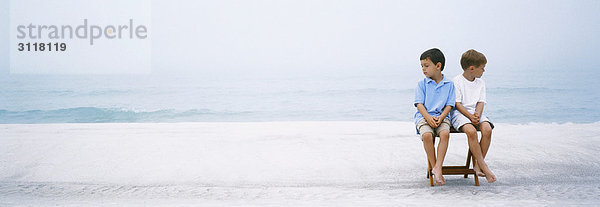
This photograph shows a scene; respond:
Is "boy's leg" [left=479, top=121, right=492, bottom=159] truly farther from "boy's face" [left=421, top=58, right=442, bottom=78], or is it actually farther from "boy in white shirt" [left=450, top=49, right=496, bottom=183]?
"boy's face" [left=421, top=58, right=442, bottom=78]

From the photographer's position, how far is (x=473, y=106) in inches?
132

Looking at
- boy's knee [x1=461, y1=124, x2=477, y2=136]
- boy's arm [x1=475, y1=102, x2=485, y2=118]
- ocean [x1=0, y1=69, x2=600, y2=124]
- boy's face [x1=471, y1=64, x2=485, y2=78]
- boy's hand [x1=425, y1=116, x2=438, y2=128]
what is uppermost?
boy's face [x1=471, y1=64, x2=485, y2=78]

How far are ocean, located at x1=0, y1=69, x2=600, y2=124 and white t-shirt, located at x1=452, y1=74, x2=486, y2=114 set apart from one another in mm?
11698

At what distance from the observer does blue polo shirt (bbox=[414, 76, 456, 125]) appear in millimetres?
3312

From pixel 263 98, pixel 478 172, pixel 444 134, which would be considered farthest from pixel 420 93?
pixel 263 98

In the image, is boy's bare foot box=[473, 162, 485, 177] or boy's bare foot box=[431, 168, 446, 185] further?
boy's bare foot box=[473, 162, 485, 177]

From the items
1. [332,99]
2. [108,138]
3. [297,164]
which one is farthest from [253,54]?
[297,164]

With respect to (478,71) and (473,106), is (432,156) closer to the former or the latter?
(473,106)

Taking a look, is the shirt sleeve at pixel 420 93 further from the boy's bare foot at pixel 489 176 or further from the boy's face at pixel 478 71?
the boy's bare foot at pixel 489 176

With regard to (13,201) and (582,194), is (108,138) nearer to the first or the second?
(13,201)

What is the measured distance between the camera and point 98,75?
861 inches

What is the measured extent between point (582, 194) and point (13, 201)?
322 cm

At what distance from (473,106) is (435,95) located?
0.24m

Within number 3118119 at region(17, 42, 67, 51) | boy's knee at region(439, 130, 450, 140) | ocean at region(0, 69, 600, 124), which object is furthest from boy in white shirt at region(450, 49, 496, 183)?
number 3118119 at region(17, 42, 67, 51)
